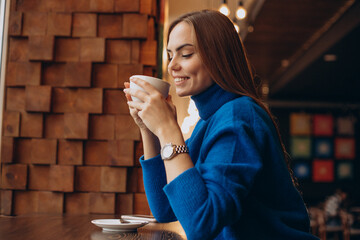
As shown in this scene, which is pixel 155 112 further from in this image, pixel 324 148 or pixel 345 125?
pixel 345 125

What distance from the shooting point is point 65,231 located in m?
1.07

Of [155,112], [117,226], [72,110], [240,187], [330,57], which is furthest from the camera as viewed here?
[330,57]

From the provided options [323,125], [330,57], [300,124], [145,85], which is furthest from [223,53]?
[323,125]

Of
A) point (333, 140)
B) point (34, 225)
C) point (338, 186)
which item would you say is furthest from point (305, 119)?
point (34, 225)

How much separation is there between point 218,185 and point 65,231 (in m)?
0.54

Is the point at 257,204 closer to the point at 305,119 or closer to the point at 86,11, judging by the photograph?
the point at 86,11

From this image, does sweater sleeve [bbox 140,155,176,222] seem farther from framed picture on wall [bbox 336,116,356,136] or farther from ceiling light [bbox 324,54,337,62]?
framed picture on wall [bbox 336,116,356,136]

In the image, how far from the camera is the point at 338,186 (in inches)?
416

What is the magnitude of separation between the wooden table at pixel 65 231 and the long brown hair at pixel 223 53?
1.44 feet

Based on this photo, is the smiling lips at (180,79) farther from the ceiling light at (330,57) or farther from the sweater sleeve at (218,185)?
the ceiling light at (330,57)

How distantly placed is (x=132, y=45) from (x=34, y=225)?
114 cm

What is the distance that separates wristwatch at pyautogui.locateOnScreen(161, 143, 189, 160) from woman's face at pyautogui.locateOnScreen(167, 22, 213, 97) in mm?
185

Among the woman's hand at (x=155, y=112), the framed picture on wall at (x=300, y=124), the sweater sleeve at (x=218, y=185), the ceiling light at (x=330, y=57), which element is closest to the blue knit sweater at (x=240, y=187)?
the sweater sleeve at (x=218, y=185)

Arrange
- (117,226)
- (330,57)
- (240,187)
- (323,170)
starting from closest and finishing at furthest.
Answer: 1. (240,187)
2. (117,226)
3. (330,57)
4. (323,170)
